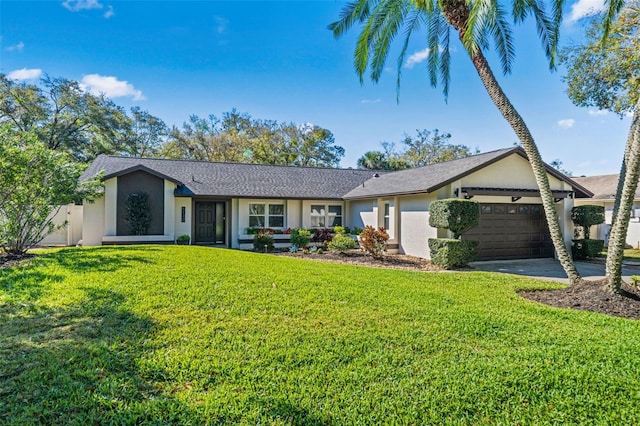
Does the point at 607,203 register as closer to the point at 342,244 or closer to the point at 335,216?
the point at 335,216

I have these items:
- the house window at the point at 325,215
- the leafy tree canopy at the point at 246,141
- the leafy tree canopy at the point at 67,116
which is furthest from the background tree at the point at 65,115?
the house window at the point at 325,215

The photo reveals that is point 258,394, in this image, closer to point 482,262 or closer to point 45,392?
point 45,392

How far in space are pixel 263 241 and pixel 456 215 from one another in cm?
862

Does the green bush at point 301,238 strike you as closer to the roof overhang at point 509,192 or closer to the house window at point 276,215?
the house window at point 276,215

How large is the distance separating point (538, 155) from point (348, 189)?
1231 cm

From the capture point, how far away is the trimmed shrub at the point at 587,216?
14.6 m

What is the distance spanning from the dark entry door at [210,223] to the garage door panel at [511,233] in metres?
11.7

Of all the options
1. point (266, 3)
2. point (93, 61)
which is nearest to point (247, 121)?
point (93, 61)

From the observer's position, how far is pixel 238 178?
19.3m

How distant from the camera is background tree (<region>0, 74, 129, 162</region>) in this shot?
1049 inches

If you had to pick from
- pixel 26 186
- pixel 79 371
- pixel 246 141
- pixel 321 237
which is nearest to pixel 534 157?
pixel 79 371

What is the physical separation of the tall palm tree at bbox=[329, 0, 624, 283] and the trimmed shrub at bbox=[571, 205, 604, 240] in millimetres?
6559

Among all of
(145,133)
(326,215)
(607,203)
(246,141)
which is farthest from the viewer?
(145,133)

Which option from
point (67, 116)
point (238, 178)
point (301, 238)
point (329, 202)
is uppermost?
point (67, 116)
